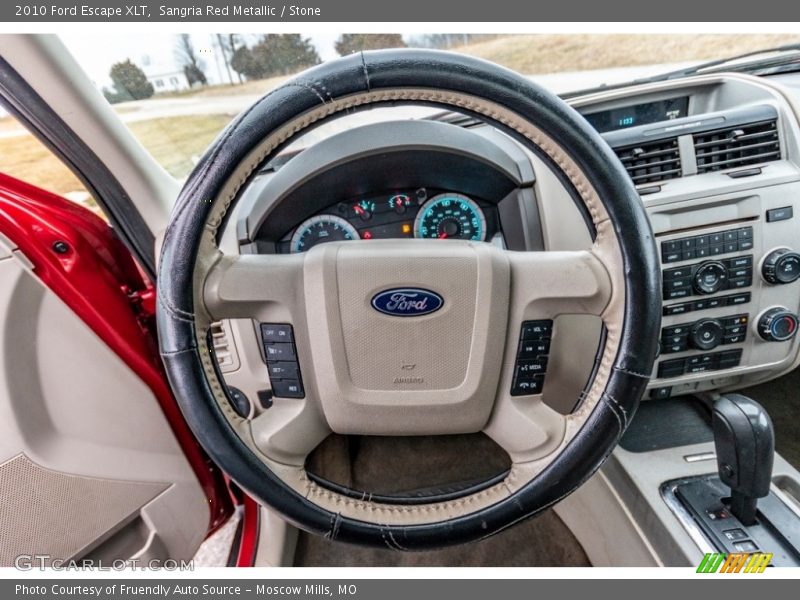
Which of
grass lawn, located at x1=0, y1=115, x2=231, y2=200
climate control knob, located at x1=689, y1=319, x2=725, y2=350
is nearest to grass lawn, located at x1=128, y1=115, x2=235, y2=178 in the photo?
grass lawn, located at x1=0, y1=115, x2=231, y2=200

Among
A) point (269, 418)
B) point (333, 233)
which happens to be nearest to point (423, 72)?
point (333, 233)

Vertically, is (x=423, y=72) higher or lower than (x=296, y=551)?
higher

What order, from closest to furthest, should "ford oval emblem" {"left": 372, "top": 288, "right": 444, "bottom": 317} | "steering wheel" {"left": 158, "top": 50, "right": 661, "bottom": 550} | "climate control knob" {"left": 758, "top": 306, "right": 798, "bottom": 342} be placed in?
"steering wheel" {"left": 158, "top": 50, "right": 661, "bottom": 550}, "ford oval emblem" {"left": 372, "top": 288, "right": 444, "bottom": 317}, "climate control knob" {"left": 758, "top": 306, "right": 798, "bottom": 342}

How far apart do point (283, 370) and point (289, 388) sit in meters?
0.03

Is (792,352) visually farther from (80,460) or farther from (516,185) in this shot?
(80,460)

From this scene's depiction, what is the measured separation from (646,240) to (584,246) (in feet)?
0.84

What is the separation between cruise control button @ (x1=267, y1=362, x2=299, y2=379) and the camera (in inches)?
35.4

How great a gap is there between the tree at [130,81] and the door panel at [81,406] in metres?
0.27

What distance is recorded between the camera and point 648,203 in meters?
1.10

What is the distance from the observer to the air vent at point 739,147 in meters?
1.18

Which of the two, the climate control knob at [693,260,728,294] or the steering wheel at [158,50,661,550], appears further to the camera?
the climate control knob at [693,260,728,294]

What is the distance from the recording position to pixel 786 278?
3.74ft

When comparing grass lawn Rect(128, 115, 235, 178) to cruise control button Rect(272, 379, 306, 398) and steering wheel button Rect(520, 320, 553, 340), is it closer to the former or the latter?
cruise control button Rect(272, 379, 306, 398)

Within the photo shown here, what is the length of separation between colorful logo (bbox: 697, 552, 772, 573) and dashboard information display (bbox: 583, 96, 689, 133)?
0.90 m
